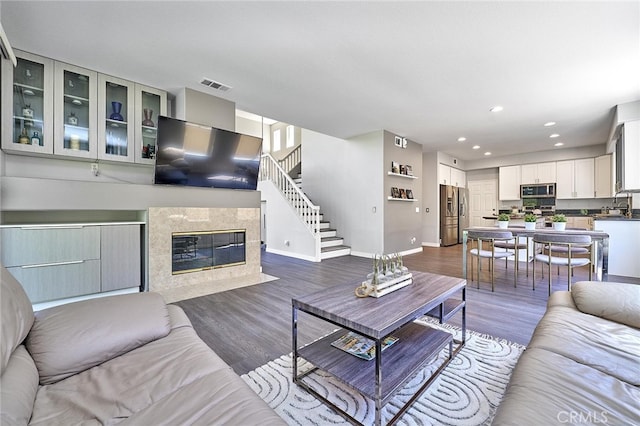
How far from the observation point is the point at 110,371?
3.87ft

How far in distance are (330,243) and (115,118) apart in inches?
178

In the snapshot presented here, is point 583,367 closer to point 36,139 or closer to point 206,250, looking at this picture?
point 206,250

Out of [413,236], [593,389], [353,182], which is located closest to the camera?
[593,389]

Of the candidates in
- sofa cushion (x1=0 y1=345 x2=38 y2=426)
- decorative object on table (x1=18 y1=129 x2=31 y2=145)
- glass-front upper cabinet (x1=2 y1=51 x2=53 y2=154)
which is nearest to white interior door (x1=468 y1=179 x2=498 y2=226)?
sofa cushion (x1=0 y1=345 x2=38 y2=426)

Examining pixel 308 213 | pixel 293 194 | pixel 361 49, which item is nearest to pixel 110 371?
pixel 361 49

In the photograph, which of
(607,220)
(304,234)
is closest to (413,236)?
(304,234)

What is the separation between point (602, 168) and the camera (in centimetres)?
693

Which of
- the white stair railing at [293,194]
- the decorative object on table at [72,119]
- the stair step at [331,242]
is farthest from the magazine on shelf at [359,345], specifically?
the stair step at [331,242]

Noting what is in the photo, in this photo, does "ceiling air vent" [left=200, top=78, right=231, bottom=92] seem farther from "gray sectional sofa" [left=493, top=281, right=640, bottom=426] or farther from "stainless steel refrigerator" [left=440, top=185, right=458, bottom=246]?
"stainless steel refrigerator" [left=440, top=185, right=458, bottom=246]

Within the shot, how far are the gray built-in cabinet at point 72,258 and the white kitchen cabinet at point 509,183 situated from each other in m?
9.59

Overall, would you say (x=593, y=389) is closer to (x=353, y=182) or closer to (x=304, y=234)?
(x=304, y=234)

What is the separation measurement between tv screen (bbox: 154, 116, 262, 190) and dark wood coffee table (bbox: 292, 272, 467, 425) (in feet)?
9.58

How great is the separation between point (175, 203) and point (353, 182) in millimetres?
3989

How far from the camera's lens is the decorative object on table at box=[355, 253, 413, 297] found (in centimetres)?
180
